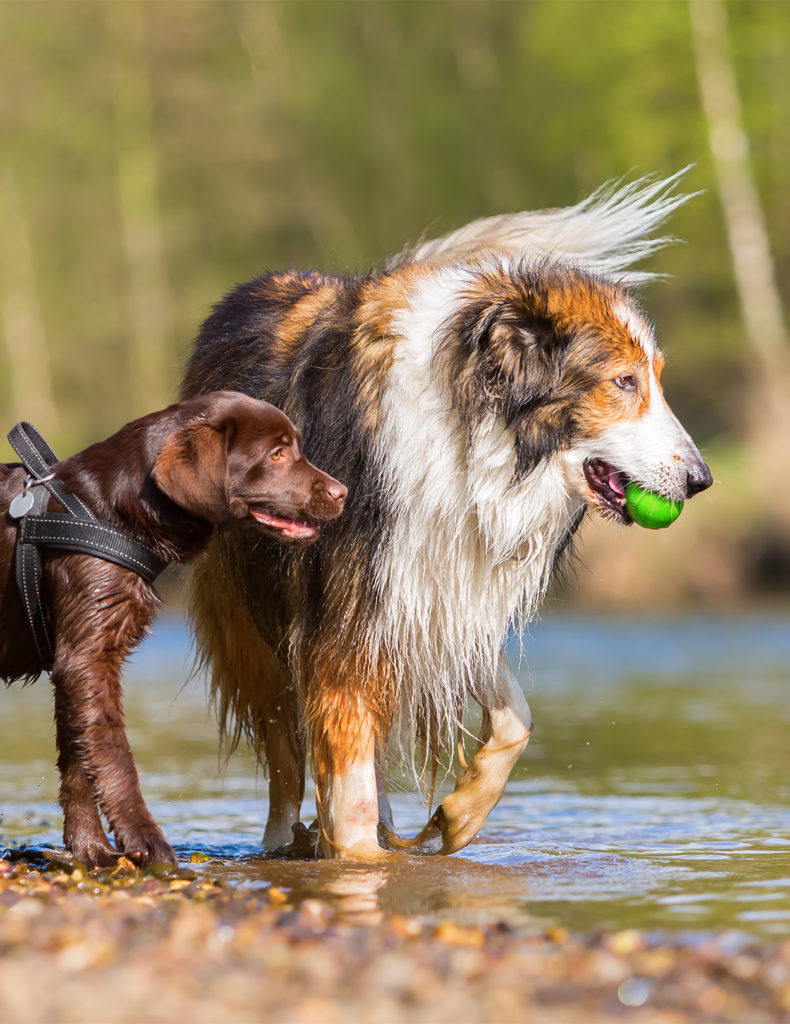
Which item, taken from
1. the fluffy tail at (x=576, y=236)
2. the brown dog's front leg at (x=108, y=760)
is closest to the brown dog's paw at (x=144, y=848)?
the brown dog's front leg at (x=108, y=760)

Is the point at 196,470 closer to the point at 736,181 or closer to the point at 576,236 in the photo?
the point at 576,236

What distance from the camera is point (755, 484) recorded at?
711 inches

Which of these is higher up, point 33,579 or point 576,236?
point 576,236

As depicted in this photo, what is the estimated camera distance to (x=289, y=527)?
16.3ft

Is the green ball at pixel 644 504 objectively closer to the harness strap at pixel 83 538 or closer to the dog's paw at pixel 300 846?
the harness strap at pixel 83 538

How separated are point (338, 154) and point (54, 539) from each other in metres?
29.5

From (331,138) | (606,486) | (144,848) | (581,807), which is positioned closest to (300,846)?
(144,848)

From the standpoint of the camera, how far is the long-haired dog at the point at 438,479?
4824mm

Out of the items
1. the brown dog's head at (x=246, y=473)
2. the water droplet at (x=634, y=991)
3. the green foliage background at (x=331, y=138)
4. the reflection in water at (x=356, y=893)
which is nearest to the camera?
the water droplet at (x=634, y=991)

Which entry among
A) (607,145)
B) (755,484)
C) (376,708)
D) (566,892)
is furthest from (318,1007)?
(607,145)

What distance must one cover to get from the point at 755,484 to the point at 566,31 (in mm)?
13880

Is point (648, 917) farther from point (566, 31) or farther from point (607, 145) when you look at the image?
point (566, 31)

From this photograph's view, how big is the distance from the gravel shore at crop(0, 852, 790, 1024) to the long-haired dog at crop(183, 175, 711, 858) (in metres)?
1.30

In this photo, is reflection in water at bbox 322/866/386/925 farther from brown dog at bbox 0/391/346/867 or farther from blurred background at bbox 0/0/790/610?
blurred background at bbox 0/0/790/610
